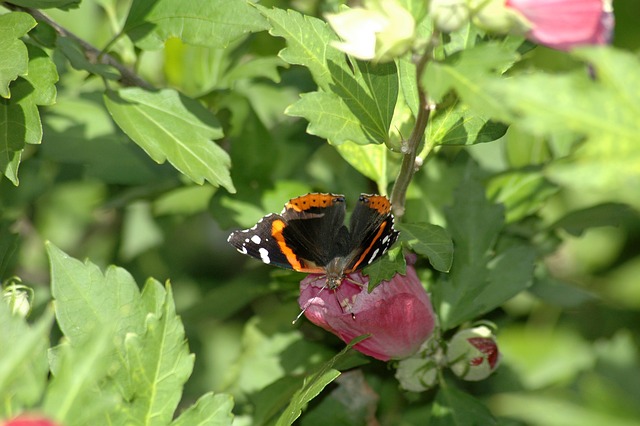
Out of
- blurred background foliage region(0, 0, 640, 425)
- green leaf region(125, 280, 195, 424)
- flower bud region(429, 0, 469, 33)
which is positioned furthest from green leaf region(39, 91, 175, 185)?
flower bud region(429, 0, 469, 33)

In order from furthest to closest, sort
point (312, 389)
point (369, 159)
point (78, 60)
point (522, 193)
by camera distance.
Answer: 1. point (522, 193)
2. point (369, 159)
3. point (78, 60)
4. point (312, 389)

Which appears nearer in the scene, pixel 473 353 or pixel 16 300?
pixel 16 300

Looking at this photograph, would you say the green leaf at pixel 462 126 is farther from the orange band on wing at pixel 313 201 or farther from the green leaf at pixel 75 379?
the green leaf at pixel 75 379

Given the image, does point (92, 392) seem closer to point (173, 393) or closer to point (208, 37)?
point (173, 393)

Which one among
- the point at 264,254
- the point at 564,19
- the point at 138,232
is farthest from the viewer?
the point at 138,232

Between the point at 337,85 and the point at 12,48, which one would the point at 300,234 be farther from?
the point at 12,48

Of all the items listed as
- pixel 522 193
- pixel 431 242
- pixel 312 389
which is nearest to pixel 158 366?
pixel 312 389

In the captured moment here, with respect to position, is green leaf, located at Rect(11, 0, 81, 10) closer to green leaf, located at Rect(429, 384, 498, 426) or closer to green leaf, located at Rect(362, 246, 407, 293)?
green leaf, located at Rect(362, 246, 407, 293)
